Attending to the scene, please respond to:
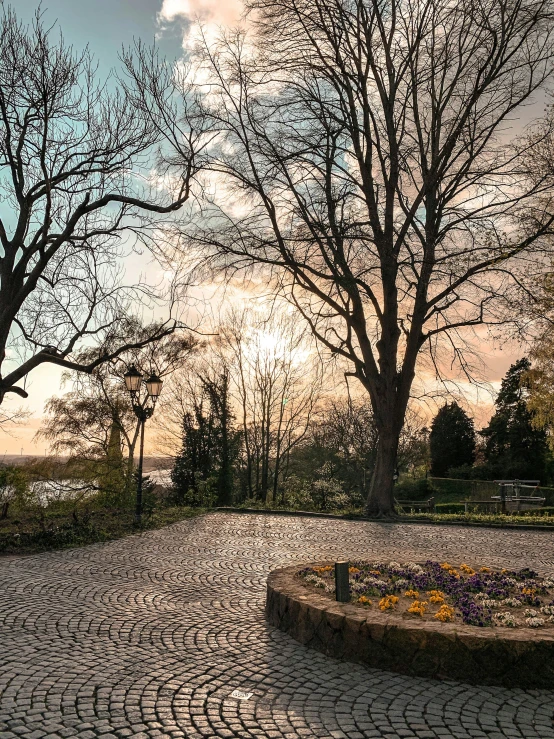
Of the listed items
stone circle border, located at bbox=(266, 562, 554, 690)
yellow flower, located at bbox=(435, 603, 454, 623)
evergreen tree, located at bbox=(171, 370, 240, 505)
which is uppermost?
evergreen tree, located at bbox=(171, 370, 240, 505)

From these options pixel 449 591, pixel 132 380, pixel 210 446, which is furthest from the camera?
pixel 210 446

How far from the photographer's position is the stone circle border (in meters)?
4.77

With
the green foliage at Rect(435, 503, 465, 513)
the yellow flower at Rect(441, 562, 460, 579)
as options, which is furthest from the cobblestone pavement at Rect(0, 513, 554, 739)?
the green foliage at Rect(435, 503, 465, 513)

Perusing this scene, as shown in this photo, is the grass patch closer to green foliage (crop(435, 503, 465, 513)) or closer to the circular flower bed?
the circular flower bed

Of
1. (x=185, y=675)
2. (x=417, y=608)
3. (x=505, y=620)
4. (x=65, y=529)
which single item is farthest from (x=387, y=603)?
(x=65, y=529)

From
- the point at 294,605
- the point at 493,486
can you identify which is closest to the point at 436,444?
the point at 493,486

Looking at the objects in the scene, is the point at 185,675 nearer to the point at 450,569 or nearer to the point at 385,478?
the point at 450,569

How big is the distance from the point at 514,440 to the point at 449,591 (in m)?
40.0

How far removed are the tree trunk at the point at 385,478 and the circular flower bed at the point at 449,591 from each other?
27.3 feet

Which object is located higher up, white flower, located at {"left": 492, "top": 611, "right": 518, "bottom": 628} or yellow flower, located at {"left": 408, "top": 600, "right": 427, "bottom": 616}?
yellow flower, located at {"left": 408, "top": 600, "right": 427, "bottom": 616}

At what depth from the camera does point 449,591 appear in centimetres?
657

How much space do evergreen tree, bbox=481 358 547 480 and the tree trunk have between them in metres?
26.3

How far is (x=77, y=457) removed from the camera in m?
25.0

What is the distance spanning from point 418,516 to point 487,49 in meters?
12.2
